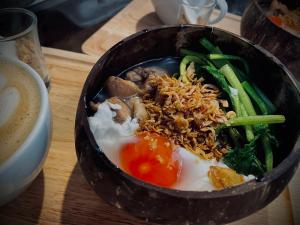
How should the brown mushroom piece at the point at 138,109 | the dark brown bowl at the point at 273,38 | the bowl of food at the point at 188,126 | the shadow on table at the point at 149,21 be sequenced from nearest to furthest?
the bowl of food at the point at 188,126 → the brown mushroom piece at the point at 138,109 → the dark brown bowl at the point at 273,38 → the shadow on table at the point at 149,21

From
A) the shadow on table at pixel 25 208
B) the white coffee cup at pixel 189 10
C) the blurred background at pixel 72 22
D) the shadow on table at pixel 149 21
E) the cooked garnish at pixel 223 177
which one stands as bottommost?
the blurred background at pixel 72 22

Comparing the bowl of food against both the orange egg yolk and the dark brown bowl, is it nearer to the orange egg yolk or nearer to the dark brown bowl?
the orange egg yolk

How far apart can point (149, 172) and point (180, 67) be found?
374 mm

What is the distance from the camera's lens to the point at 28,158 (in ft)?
2.31

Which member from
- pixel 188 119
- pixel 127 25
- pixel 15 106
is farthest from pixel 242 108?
pixel 127 25

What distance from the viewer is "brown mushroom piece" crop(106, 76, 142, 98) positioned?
0.92 meters

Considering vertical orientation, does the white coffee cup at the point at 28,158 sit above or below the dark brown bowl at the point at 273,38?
below

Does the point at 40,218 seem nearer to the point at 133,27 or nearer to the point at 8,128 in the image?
the point at 8,128

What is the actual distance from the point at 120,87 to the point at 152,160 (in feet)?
0.85

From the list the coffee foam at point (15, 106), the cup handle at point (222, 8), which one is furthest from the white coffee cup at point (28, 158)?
the cup handle at point (222, 8)

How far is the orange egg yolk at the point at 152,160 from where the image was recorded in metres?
0.74

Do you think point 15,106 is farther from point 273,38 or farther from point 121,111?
point 273,38

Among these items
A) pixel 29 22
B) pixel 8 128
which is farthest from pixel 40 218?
pixel 29 22

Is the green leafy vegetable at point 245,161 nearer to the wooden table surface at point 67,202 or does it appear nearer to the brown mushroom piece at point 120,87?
the wooden table surface at point 67,202
